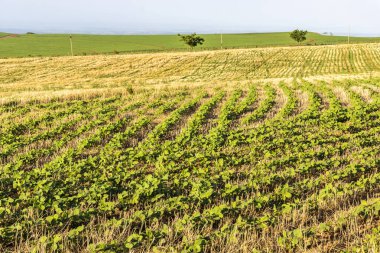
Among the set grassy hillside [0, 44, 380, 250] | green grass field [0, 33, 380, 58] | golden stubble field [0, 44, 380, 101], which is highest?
green grass field [0, 33, 380, 58]

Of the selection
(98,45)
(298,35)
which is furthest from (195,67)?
(98,45)

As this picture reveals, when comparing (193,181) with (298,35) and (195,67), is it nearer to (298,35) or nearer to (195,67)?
(195,67)

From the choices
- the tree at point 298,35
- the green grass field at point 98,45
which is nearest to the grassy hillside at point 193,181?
the green grass field at point 98,45

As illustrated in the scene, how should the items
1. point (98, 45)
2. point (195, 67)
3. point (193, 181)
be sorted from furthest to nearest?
point (98, 45)
point (195, 67)
point (193, 181)

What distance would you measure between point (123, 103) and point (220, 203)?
1282 centimetres

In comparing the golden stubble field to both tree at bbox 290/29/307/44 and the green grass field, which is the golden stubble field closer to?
the green grass field

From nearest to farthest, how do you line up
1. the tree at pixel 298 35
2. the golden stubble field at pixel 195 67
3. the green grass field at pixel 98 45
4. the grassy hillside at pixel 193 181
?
the grassy hillside at pixel 193 181 → the golden stubble field at pixel 195 67 → the green grass field at pixel 98 45 → the tree at pixel 298 35

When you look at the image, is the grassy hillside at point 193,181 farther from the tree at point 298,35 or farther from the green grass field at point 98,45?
the tree at point 298,35

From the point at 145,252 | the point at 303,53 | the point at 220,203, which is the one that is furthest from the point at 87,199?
the point at 303,53

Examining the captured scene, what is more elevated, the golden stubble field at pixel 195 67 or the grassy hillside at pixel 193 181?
the golden stubble field at pixel 195 67

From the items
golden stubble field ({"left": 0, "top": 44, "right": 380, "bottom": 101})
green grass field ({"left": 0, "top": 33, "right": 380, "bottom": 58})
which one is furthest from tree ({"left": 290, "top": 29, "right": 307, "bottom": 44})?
golden stubble field ({"left": 0, "top": 44, "right": 380, "bottom": 101})

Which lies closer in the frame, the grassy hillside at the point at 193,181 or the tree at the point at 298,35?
the grassy hillside at the point at 193,181

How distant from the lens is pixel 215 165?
338 inches

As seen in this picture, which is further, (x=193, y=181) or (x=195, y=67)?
(x=195, y=67)
